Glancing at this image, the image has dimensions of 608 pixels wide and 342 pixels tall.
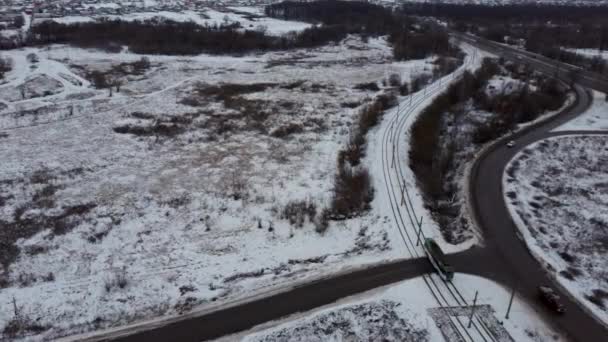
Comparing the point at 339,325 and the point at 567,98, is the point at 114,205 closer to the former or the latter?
the point at 339,325

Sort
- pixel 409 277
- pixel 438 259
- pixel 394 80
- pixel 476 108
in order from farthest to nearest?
pixel 394 80
pixel 476 108
pixel 438 259
pixel 409 277

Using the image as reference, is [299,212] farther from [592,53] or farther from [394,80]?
[592,53]

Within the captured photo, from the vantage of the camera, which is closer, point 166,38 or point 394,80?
point 394,80

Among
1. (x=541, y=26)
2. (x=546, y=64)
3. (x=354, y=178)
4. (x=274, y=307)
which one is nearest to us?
(x=274, y=307)

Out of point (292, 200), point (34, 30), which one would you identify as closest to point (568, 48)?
point (292, 200)

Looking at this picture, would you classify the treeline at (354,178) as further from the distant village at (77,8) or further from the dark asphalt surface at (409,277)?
the distant village at (77,8)

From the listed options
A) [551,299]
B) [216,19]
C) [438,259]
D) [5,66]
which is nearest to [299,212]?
[438,259]

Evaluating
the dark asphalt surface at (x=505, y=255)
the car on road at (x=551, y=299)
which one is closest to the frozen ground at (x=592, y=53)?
the dark asphalt surface at (x=505, y=255)
